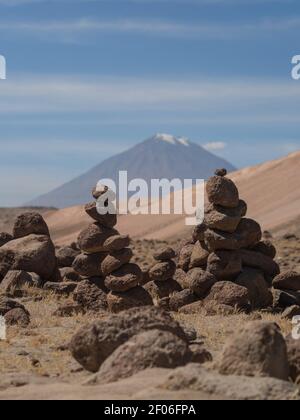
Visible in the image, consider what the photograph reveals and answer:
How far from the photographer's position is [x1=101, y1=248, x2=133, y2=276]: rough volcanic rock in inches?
759

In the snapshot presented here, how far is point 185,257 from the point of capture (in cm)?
2105

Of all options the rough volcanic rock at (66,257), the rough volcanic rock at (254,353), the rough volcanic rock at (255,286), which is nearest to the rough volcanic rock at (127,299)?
the rough volcanic rock at (255,286)

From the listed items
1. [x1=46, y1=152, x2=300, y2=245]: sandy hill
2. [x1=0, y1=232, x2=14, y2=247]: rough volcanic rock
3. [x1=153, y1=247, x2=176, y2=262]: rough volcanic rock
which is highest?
[x1=46, y1=152, x2=300, y2=245]: sandy hill

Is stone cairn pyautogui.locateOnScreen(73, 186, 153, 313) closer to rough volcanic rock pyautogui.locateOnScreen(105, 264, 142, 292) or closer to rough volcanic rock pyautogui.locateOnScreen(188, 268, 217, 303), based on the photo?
rough volcanic rock pyautogui.locateOnScreen(105, 264, 142, 292)

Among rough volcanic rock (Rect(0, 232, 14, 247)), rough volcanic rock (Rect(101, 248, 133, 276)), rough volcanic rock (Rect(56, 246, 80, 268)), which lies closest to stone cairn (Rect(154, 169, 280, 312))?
rough volcanic rock (Rect(101, 248, 133, 276))

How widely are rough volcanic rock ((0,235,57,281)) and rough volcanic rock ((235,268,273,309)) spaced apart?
662 cm

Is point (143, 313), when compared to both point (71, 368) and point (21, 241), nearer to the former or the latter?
point (71, 368)

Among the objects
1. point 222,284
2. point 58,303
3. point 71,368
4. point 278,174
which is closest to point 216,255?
point 222,284

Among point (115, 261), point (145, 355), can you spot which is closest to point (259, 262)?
point (115, 261)

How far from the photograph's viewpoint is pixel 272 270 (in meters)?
20.9

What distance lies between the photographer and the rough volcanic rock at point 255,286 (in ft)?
64.5

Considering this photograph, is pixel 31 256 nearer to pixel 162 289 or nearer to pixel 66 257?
pixel 66 257

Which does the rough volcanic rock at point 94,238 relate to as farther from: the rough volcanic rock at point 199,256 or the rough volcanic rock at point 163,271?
the rough volcanic rock at point 199,256
